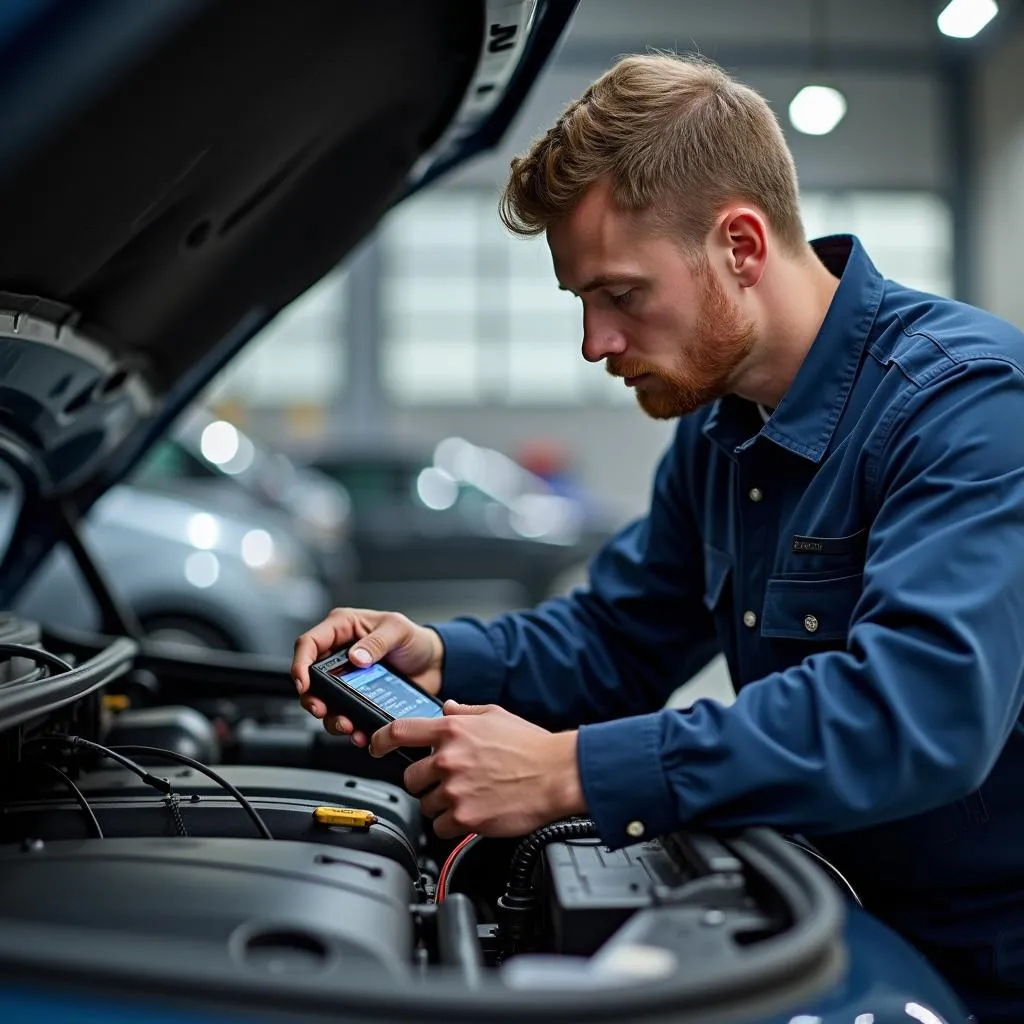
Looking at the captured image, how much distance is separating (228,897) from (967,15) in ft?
8.72

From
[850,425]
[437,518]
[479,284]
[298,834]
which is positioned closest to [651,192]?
[850,425]

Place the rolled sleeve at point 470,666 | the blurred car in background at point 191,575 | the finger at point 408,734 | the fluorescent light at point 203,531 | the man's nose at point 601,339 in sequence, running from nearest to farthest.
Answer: the finger at point 408,734, the man's nose at point 601,339, the rolled sleeve at point 470,666, the blurred car in background at point 191,575, the fluorescent light at point 203,531

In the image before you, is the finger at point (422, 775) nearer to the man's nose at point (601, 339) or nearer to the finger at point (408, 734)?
the finger at point (408, 734)

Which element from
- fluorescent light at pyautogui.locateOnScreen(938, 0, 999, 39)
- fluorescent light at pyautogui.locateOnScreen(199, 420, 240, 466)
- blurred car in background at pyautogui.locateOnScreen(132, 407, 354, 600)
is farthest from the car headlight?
fluorescent light at pyautogui.locateOnScreen(938, 0, 999, 39)

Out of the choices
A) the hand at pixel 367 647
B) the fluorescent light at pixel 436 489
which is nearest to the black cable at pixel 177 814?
the hand at pixel 367 647

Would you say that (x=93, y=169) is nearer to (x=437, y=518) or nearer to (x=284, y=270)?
(x=284, y=270)

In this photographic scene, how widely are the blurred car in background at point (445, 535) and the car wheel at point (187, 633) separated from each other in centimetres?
350

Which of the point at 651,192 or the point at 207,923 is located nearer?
the point at 207,923

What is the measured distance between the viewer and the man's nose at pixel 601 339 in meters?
1.44

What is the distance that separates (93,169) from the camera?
1241 millimetres

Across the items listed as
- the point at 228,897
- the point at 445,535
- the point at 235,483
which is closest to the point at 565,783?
the point at 228,897

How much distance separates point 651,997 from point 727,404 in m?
0.99

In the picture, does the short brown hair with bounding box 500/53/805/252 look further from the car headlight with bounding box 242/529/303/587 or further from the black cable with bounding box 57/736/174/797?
the car headlight with bounding box 242/529/303/587

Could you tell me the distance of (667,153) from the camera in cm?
138
